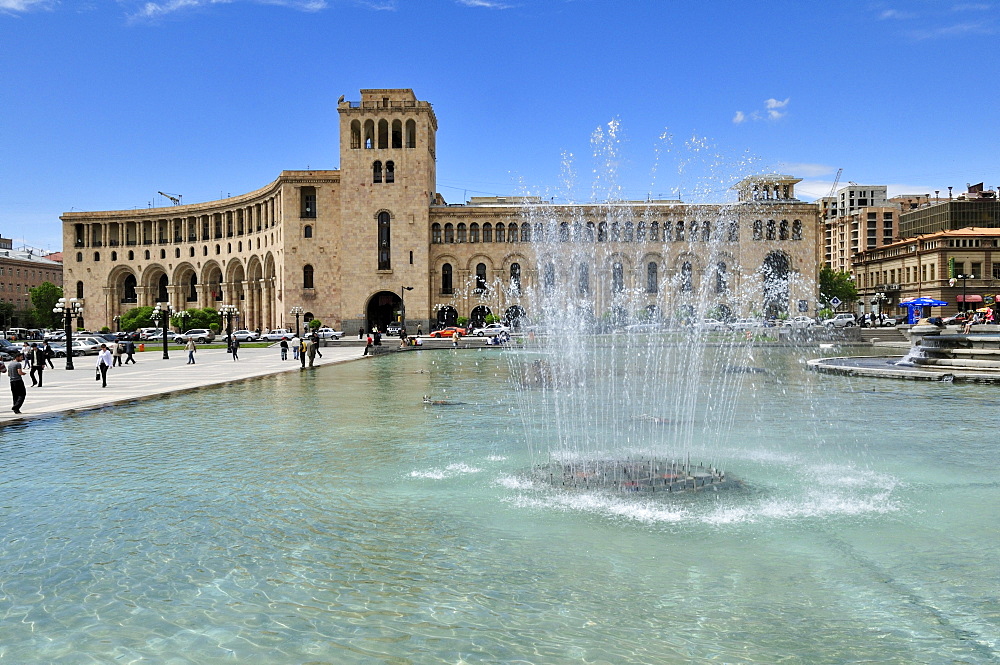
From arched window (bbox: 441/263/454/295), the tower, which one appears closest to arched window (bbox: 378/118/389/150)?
the tower

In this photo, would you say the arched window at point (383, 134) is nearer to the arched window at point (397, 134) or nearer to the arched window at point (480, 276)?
the arched window at point (397, 134)

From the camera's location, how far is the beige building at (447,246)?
57.6m

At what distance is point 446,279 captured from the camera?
6188 centimetres

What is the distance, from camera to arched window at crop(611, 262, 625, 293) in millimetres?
63344

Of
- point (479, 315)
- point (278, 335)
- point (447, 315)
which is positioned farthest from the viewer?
point (479, 315)

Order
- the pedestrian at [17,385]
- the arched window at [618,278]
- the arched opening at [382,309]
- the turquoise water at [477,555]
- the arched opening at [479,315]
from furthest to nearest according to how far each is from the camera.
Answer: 1. the arched window at [618,278]
2. the arched opening at [479,315]
3. the arched opening at [382,309]
4. the pedestrian at [17,385]
5. the turquoise water at [477,555]

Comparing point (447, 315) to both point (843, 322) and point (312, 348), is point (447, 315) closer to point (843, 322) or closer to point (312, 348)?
point (843, 322)

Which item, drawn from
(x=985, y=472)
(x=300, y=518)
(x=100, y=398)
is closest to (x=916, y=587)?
(x=985, y=472)

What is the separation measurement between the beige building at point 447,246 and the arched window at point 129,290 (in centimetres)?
1581

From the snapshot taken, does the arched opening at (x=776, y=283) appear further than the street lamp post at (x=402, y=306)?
Yes

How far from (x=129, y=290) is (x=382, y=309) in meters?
32.2

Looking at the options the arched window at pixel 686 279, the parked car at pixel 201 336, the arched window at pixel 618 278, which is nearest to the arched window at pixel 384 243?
the parked car at pixel 201 336

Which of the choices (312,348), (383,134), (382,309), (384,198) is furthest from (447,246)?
(312,348)

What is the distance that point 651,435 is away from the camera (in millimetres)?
10875
